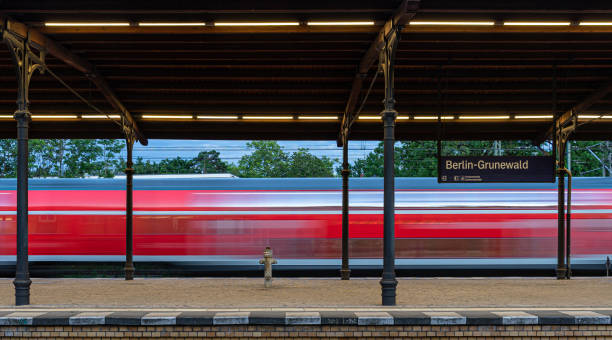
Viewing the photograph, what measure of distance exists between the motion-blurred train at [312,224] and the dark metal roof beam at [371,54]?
234 cm

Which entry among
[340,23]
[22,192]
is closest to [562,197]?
[340,23]

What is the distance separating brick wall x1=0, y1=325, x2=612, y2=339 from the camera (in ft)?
21.9

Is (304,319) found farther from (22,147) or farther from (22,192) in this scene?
(22,147)

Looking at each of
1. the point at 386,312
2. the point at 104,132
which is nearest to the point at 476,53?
the point at 386,312

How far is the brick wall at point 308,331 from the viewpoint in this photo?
6.67 metres

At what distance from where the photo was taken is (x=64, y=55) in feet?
29.5

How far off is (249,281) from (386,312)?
13.6ft


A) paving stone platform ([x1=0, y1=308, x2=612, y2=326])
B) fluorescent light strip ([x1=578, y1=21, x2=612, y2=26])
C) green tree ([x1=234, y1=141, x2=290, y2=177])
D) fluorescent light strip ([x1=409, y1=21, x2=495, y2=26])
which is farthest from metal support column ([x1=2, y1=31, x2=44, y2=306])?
green tree ([x1=234, y1=141, x2=290, y2=177])

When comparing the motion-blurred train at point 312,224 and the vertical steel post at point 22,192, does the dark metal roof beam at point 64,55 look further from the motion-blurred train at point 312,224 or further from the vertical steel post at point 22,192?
the motion-blurred train at point 312,224

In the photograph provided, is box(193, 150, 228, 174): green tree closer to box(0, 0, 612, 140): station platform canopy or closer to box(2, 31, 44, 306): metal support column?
box(0, 0, 612, 140): station platform canopy

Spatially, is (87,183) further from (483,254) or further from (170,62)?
(483,254)

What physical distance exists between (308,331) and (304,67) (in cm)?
504

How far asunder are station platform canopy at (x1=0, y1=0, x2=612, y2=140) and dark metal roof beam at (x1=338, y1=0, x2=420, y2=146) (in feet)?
0.17

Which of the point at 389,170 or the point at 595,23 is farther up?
the point at 595,23
